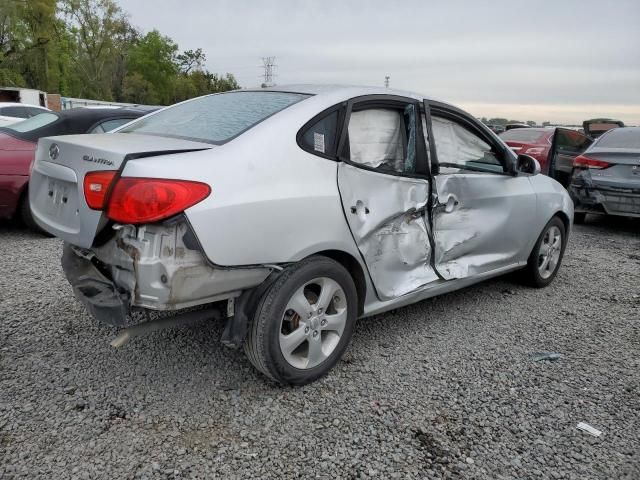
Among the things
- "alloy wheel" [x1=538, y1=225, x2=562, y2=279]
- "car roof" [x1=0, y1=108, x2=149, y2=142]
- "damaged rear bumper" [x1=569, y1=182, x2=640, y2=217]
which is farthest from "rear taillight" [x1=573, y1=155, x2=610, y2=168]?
"car roof" [x1=0, y1=108, x2=149, y2=142]

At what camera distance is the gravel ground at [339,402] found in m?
2.37

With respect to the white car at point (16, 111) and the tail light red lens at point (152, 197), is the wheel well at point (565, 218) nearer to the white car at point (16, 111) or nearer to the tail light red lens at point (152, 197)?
the tail light red lens at point (152, 197)

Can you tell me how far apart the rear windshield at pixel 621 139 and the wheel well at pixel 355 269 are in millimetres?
6233

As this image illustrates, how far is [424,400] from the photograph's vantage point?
114 inches

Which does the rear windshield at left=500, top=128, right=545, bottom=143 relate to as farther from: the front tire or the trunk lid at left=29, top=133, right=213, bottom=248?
the trunk lid at left=29, top=133, right=213, bottom=248

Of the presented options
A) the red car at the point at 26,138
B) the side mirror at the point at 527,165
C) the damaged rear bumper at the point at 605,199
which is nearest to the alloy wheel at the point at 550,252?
the side mirror at the point at 527,165

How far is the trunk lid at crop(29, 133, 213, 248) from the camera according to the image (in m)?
2.50

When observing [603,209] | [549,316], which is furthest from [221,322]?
[603,209]

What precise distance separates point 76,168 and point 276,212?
1.00 m

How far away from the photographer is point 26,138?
18.6 feet

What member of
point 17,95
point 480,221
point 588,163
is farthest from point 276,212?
point 17,95

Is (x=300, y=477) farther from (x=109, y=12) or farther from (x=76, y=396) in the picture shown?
(x=109, y=12)

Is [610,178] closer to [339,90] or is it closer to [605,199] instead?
[605,199]

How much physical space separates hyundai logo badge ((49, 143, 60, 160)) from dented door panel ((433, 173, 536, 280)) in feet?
7.45
